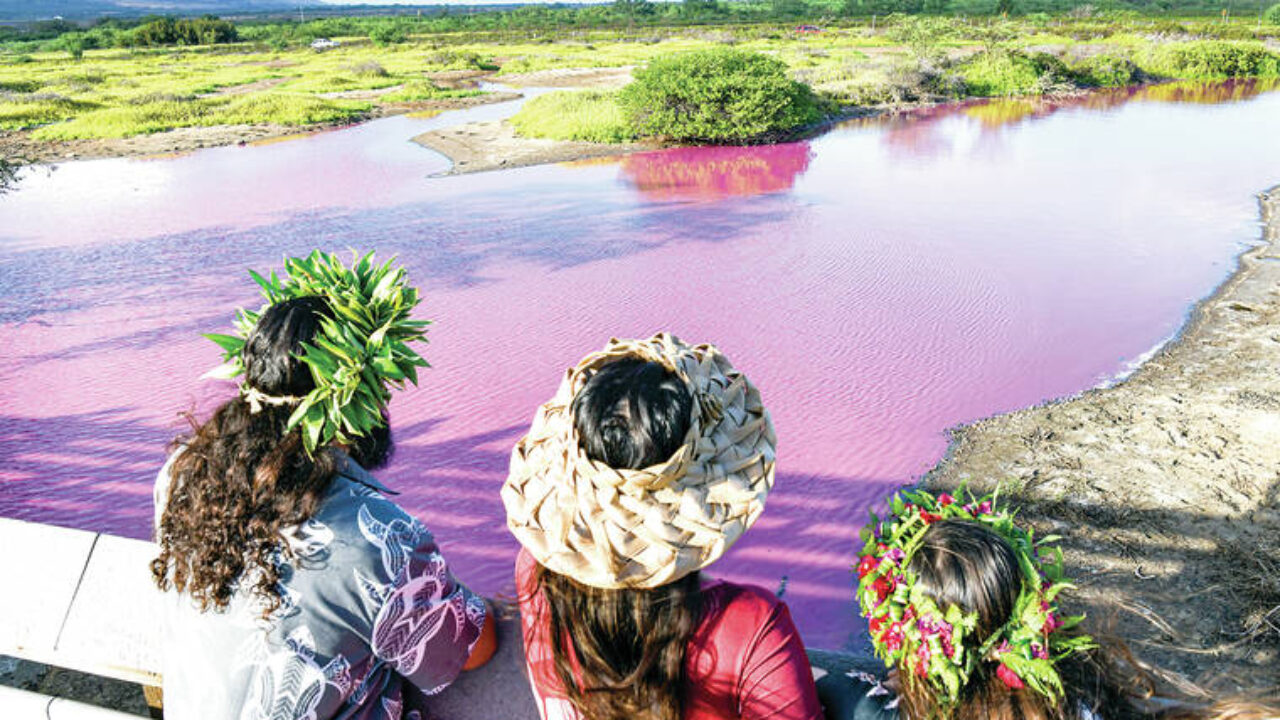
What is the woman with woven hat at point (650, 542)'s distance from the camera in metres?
1.09

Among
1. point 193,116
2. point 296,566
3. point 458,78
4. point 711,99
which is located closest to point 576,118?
point 711,99

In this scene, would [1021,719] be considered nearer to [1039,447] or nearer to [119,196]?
[1039,447]

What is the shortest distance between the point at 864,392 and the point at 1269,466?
219cm

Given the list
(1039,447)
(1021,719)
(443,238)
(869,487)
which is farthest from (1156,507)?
(443,238)

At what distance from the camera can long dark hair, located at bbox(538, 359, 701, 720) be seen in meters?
1.08

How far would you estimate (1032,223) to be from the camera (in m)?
8.87

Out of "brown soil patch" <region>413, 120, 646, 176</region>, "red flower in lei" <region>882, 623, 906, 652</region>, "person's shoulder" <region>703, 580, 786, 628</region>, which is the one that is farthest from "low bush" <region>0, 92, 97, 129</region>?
"red flower in lei" <region>882, 623, 906, 652</region>

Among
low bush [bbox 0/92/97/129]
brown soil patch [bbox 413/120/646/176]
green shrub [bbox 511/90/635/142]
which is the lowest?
brown soil patch [bbox 413/120/646/176]

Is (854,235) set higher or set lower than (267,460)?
lower

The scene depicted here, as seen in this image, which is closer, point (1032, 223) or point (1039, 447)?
point (1039, 447)

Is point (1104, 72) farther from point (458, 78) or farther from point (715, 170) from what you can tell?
point (458, 78)

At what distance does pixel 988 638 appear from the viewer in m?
1.24

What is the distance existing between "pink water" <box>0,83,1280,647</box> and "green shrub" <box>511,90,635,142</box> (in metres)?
1.64

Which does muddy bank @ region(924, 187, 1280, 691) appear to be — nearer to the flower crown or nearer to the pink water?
the pink water
